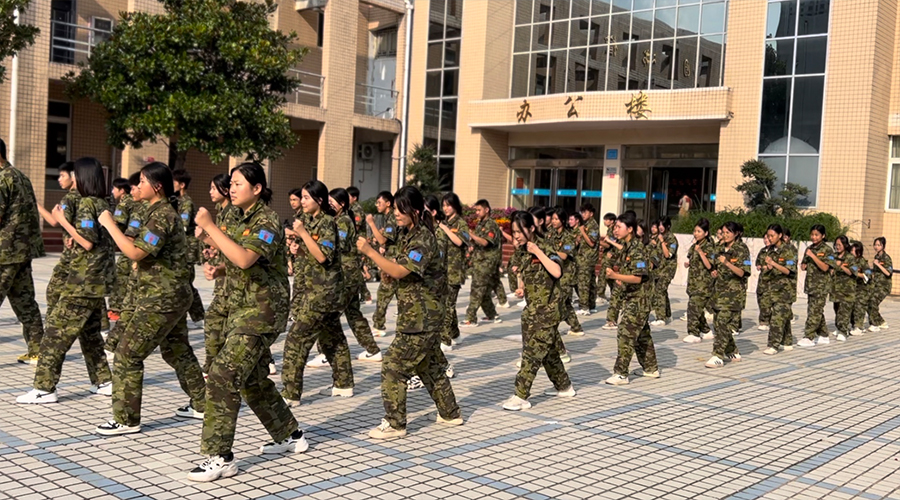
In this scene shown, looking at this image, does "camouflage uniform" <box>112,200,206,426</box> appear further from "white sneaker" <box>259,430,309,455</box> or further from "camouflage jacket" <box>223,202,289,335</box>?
"white sneaker" <box>259,430,309,455</box>

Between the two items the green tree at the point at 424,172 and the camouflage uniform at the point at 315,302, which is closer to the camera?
the camouflage uniform at the point at 315,302

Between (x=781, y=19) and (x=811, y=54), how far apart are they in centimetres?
119

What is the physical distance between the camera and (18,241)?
7043mm

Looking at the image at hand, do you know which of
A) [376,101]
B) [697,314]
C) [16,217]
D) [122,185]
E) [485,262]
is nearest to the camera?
[16,217]

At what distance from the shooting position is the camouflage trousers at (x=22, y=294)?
7.14m

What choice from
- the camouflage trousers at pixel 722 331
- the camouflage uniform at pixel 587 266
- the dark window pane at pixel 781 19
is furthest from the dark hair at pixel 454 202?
the dark window pane at pixel 781 19

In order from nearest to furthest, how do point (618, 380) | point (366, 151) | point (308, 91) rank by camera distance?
point (618, 380) < point (308, 91) < point (366, 151)

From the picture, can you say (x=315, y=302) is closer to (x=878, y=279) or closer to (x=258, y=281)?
(x=258, y=281)

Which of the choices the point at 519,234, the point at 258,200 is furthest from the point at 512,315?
the point at 258,200

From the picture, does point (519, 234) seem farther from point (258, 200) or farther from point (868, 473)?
point (868, 473)

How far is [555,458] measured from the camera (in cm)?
575

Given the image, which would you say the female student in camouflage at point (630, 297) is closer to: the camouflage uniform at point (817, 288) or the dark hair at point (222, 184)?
the dark hair at point (222, 184)

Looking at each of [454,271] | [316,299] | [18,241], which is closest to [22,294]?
[18,241]

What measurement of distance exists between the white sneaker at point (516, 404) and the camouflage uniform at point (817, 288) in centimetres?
651
